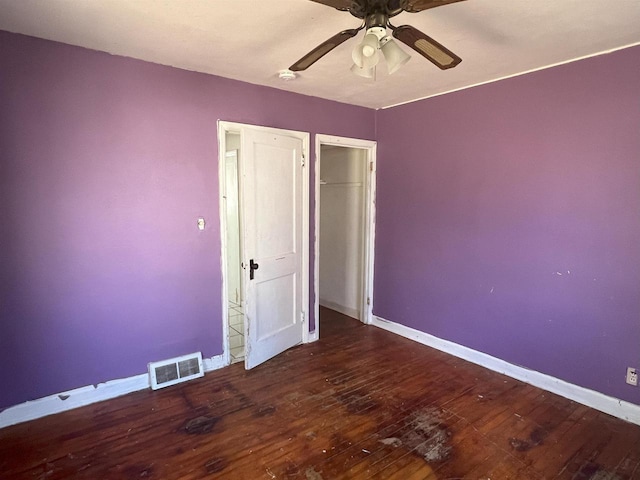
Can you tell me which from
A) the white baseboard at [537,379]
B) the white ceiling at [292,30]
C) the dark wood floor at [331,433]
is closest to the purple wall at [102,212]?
the white ceiling at [292,30]

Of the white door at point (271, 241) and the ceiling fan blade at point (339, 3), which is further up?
the ceiling fan blade at point (339, 3)

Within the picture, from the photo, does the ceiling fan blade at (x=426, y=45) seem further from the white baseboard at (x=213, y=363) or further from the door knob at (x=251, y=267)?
the white baseboard at (x=213, y=363)

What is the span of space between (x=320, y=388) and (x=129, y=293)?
62.1 inches

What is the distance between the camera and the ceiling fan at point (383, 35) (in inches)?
57.5

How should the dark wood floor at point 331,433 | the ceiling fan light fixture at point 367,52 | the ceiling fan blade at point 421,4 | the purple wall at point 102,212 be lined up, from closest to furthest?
the ceiling fan blade at point 421,4, the ceiling fan light fixture at point 367,52, the dark wood floor at point 331,433, the purple wall at point 102,212

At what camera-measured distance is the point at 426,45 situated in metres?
1.65

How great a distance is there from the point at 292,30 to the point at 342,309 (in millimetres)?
3359

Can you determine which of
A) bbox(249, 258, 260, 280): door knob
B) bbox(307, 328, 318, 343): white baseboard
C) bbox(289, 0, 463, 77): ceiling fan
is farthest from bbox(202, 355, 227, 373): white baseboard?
bbox(289, 0, 463, 77): ceiling fan

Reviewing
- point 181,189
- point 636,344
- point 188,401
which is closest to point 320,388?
point 188,401

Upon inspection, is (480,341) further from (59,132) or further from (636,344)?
(59,132)

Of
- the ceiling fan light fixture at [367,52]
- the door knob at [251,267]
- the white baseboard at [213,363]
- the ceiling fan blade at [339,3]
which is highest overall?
the ceiling fan blade at [339,3]

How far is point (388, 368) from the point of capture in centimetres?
321

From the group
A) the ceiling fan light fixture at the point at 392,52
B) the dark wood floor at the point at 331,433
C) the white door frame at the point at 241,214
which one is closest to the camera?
the ceiling fan light fixture at the point at 392,52

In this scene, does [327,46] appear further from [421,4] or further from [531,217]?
[531,217]
